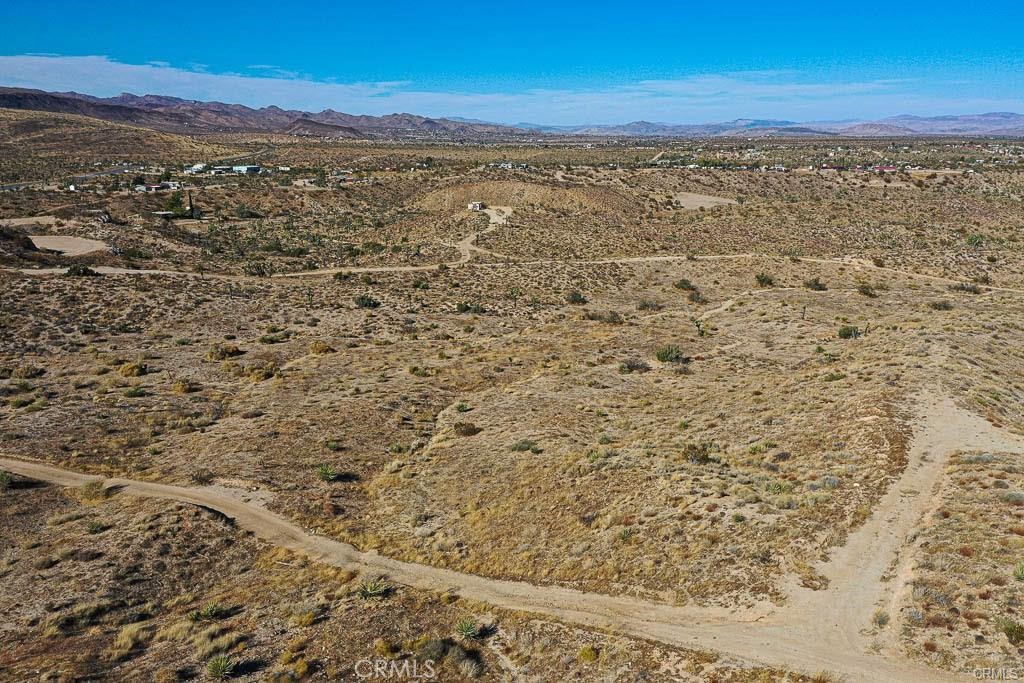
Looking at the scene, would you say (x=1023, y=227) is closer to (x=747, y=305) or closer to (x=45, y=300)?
(x=747, y=305)

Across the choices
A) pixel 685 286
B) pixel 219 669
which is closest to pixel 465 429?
pixel 219 669

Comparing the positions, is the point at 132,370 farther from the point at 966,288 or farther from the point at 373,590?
the point at 966,288

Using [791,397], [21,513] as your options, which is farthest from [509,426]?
[21,513]

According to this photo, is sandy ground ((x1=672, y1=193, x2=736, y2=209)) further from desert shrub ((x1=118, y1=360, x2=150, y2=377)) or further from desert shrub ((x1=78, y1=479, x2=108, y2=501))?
desert shrub ((x1=78, y1=479, x2=108, y2=501))

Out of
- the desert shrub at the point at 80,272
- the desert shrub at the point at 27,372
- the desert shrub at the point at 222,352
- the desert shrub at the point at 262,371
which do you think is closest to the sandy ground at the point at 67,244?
the desert shrub at the point at 80,272

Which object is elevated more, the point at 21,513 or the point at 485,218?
the point at 485,218

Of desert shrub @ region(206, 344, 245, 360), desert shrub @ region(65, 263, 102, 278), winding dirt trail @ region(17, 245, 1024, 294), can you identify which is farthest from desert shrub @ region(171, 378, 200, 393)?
winding dirt trail @ region(17, 245, 1024, 294)
